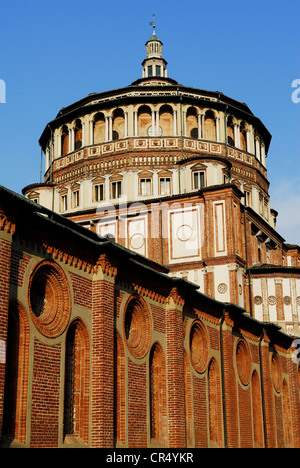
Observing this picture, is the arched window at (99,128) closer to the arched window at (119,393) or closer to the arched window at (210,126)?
the arched window at (210,126)

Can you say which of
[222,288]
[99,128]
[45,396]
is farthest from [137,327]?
[99,128]

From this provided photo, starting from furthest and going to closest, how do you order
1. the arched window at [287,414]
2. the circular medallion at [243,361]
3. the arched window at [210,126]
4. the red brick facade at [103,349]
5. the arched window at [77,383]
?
the arched window at [210,126] → the arched window at [287,414] → the circular medallion at [243,361] → the arched window at [77,383] → the red brick facade at [103,349]

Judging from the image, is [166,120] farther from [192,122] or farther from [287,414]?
[287,414]

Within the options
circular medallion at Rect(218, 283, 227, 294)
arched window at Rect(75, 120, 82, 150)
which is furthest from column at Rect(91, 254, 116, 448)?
arched window at Rect(75, 120, 82, 150)

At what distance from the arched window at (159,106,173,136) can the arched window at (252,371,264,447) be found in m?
20.7

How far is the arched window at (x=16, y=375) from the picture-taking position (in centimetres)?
1456

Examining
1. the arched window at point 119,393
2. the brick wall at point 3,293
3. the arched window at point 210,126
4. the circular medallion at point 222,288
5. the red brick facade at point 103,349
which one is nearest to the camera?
the brick wall at point 3,293

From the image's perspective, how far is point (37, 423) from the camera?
49.8ft

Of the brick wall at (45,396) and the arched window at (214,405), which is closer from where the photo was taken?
the brick wall at (45,396)

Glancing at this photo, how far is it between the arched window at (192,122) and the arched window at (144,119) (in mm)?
2708

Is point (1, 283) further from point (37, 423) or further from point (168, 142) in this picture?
point (168, 142)

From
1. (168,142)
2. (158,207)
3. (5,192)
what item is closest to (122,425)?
(5,192)

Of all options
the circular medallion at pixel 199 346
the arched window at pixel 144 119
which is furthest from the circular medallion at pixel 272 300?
the arched window at pixel 144 119

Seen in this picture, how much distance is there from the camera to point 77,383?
17.3 metres
